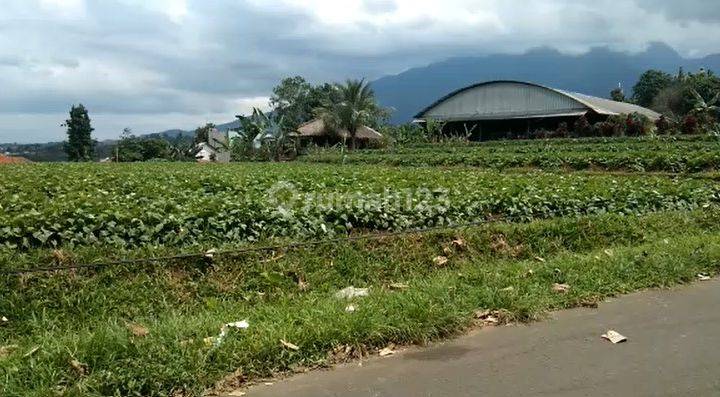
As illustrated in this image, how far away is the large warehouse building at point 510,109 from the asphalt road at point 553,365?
149ft

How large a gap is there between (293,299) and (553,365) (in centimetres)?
251

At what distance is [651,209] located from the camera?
1061 cm

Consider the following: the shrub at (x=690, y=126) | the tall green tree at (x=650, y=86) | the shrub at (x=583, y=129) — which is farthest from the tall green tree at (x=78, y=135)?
the tall green tree at (x=650, y=86)

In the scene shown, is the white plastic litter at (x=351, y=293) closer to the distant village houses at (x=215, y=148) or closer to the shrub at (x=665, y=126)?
the shrub at (x=665, y=126)

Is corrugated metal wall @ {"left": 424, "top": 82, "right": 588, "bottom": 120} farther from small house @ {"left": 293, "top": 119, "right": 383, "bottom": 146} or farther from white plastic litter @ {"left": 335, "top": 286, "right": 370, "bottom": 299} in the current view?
white plastic litter @ {"left": 335, "top": 286, "right": 370, "bottom": 299}

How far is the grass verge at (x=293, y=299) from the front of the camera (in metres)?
3.72

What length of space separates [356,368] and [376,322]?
1.75ft

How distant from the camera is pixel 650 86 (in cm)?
7294

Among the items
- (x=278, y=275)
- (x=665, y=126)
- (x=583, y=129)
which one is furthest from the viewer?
(x=583, y=129)

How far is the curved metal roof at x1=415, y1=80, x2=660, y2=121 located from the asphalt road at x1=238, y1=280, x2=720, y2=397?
149 ft

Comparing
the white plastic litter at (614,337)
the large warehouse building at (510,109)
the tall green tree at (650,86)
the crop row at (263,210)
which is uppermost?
the tall green tree at (650,86)

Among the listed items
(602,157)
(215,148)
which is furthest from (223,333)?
(215,148)

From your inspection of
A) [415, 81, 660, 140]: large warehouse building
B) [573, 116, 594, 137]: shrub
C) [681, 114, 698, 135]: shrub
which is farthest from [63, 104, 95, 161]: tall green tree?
[681, 114, 698, 135]: shrub

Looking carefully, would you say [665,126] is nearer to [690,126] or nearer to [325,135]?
[690,126]
